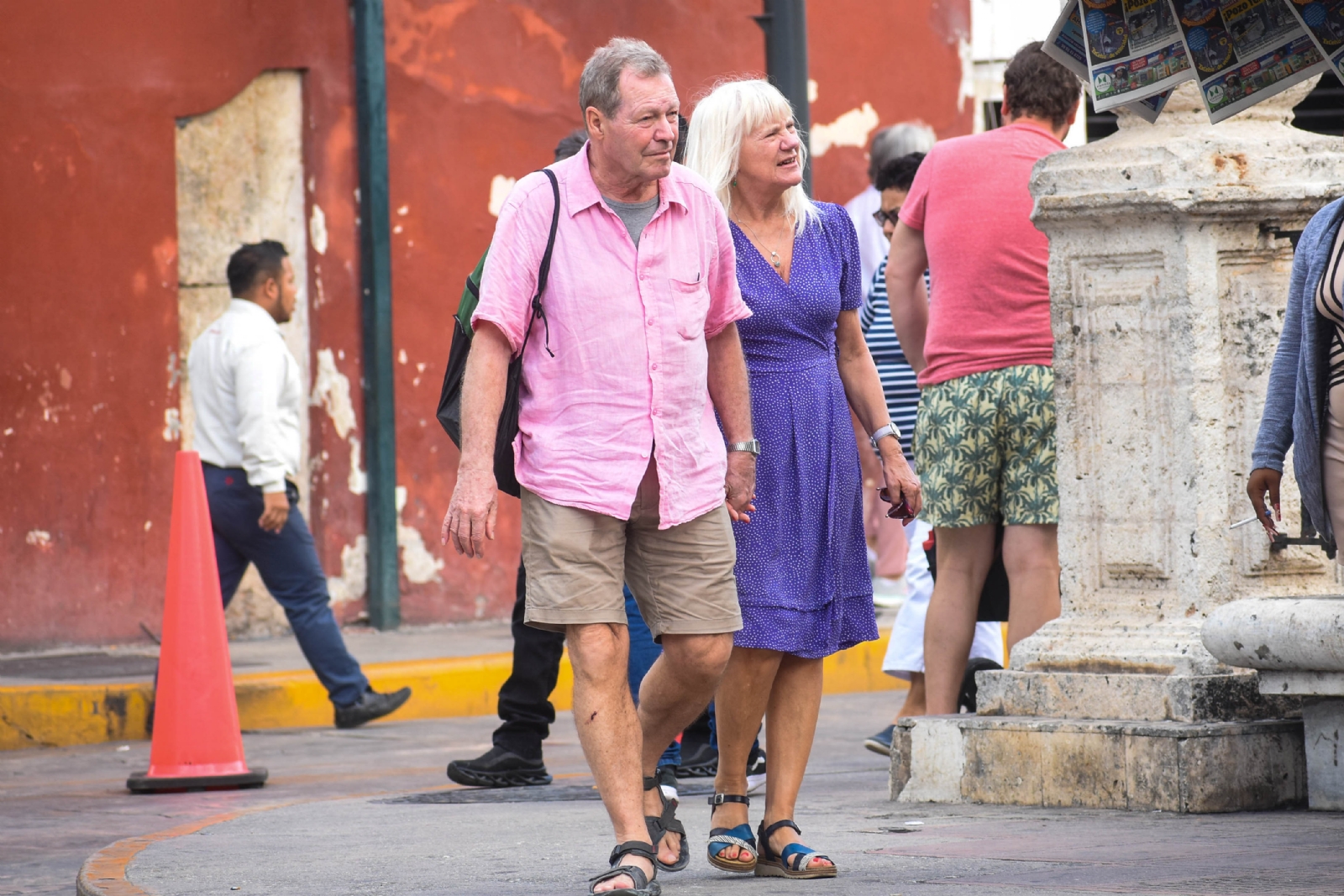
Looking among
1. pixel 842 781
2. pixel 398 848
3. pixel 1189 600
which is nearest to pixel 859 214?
pixel 842 781

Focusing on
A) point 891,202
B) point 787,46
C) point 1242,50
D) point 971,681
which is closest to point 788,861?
point 1242,50

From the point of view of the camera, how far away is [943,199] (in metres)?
6.81

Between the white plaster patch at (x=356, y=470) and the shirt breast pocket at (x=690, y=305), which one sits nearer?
the shirt breast pocket at (x=690, y=305)

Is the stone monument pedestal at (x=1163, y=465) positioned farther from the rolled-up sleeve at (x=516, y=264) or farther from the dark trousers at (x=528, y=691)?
the rolled-up sleeve at (x=516, y=264)

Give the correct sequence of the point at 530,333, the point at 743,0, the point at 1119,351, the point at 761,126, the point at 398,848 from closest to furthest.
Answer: the point at 530,333, the point at 761,126, the point at 398,848, the point at 1119,351, the point at 743,0

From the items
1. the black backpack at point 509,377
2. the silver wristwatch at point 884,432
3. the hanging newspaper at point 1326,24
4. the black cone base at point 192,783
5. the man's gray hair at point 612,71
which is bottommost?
the black cone base at point 192,783

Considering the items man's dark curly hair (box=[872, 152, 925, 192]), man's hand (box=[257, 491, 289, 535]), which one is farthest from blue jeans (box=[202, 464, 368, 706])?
man's dark curly hair (box=[872, 152, 925, 192])

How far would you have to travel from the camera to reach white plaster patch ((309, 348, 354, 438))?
37.2 feet

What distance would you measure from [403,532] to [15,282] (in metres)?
2.25

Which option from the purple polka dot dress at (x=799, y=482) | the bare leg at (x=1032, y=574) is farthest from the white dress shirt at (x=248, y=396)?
the purple polka dot dress at (x=799, y=482)

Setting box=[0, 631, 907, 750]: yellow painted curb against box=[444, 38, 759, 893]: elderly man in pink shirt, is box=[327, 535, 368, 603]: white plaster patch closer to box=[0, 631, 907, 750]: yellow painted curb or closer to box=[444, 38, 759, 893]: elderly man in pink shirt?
box=[0, 631, 907, 750]: yellow painted curb

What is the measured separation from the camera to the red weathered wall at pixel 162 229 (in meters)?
10.5

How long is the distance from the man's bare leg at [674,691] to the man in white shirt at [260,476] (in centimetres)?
385

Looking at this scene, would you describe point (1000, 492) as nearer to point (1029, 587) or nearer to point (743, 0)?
point (1029, 587)
